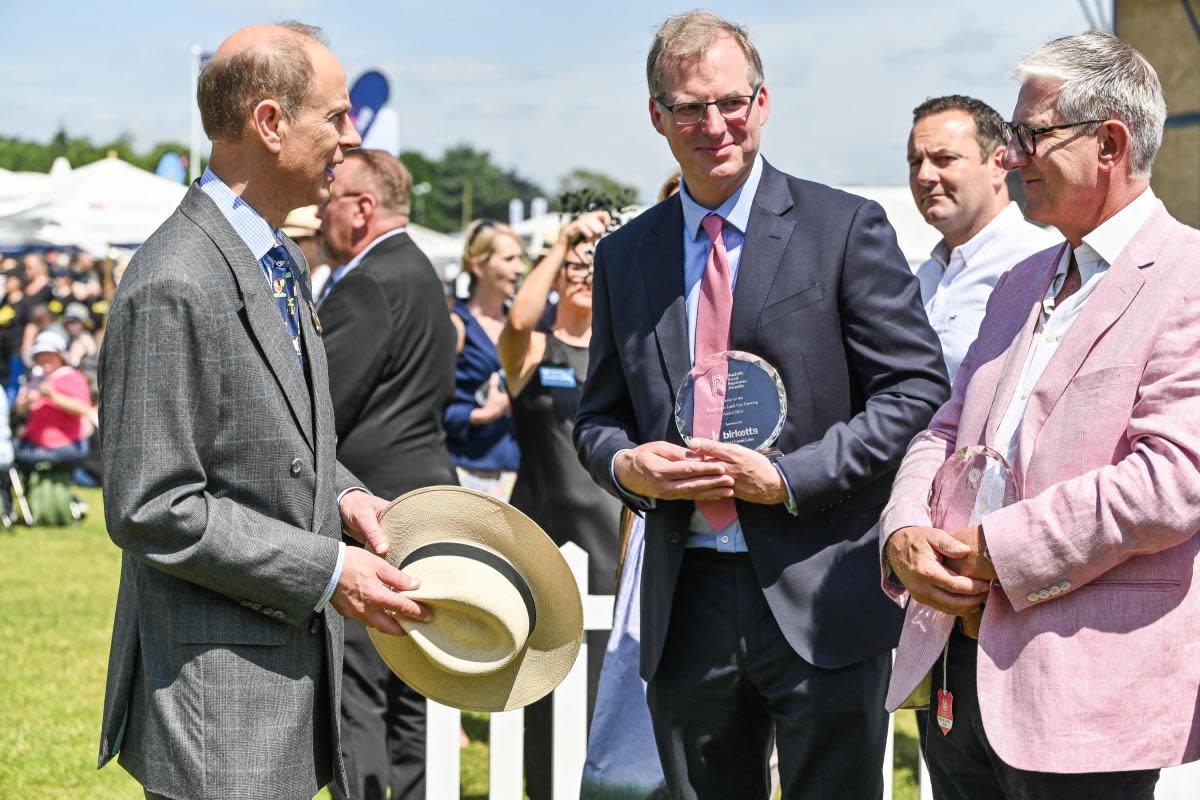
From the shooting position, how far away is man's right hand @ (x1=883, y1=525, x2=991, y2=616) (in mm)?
2525

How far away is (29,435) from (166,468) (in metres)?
12.2

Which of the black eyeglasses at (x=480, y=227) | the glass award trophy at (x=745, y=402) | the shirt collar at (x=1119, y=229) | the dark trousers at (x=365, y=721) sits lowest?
the dark trousers at (x=365, y=721)

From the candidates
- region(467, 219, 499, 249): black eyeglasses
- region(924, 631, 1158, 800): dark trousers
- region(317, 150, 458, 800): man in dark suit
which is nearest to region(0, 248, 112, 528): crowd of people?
region(467, 219, 499, 249): black eyeglasses

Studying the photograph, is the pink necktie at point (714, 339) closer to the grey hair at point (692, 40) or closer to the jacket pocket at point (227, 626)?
the grey hair at point (692, 40)

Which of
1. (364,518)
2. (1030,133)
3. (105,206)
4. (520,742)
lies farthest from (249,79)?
(105,206)

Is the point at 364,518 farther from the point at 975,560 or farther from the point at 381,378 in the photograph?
the point at 381,378

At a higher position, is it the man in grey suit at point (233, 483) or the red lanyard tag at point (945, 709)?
the man in grey suit at point (233, 483)

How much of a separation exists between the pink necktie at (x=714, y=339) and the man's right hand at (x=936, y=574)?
48 centimetres

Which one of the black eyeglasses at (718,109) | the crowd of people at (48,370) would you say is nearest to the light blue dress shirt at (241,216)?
the black eyeglasses at (718,109)

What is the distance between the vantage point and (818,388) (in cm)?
298

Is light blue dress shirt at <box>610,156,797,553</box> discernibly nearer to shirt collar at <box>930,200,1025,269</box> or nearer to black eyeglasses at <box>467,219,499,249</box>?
shirt collar at <box>930,200,1025,269</box>

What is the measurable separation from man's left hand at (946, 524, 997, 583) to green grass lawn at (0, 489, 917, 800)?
3223 mm

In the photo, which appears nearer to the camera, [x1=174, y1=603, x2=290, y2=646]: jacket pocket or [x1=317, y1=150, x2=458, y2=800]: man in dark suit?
[x1=174, y1=603, x2=290, y2=646]: jacket pocket

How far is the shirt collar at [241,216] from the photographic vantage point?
2584 mm
